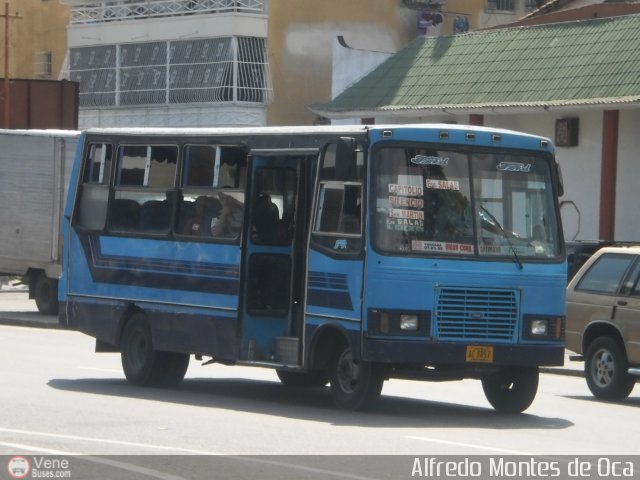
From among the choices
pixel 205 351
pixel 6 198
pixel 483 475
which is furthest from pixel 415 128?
pixel 6 198

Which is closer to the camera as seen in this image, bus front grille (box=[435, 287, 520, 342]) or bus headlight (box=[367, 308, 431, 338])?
bus headlight (box=[367, 308, 431, 338])

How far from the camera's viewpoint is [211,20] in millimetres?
41500

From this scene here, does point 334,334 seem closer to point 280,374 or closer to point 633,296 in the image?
point 280,374

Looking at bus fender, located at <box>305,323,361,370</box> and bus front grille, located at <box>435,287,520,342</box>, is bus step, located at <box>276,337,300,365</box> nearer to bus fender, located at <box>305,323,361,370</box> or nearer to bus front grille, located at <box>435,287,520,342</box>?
bus fender, located at <box>305,323,361,370</box>

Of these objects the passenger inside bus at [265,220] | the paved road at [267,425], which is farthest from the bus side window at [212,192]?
the paved road at [267,425]

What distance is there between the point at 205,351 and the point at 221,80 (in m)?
26.2

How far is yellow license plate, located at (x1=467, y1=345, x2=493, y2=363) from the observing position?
14070 mm

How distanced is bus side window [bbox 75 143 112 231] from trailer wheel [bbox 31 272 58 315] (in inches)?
453


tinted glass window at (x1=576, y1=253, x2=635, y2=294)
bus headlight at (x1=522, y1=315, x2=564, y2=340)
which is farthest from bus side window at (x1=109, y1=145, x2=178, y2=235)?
tinted glass window at (x1=576, y1=253, x2=635, y2=294)

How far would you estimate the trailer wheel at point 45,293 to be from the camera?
2906 cm

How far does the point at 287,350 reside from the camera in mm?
15086

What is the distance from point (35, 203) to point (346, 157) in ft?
52.1

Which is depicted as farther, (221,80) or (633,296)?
(221,80)

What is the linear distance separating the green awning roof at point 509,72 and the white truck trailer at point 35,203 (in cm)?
734
